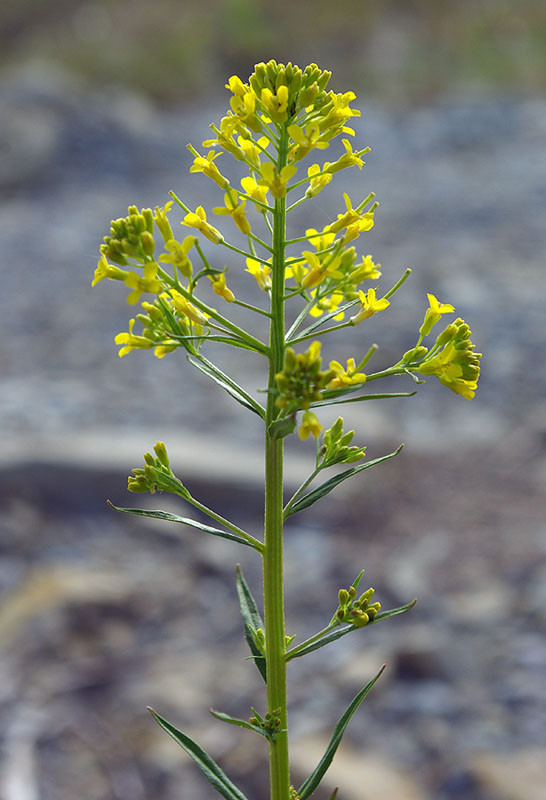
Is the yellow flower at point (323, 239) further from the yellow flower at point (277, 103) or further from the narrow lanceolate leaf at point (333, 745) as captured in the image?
the narrow lanceolate leaf at point (333, 745)

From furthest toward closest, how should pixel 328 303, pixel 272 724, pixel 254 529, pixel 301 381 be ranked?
pixel 254 529 → pixel 328 303 → pixel 272 724 → pixel 301 381

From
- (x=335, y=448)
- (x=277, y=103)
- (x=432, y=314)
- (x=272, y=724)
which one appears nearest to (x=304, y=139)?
(x=277, y=103)

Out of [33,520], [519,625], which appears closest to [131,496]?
[33,520]

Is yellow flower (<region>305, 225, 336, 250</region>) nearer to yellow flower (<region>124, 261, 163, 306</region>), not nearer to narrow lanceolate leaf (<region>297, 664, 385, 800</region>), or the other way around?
yellow flower (<region>124, 261, 163, 306</region>)

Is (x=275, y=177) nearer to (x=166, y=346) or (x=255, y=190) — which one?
(x=255, y=190)

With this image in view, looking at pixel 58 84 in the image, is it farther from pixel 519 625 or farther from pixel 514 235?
pixel 519 625

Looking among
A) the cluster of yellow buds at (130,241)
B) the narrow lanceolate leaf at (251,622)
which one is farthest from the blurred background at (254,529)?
the narrow lanceolate leaf at (251,622)
